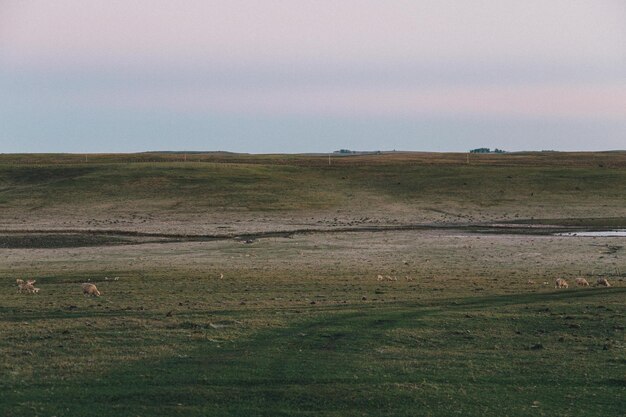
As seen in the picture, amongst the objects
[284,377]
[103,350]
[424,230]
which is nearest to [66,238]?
[424,230]

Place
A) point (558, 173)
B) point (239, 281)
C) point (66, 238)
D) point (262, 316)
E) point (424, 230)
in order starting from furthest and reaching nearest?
point (558, 173) < point (424, 230) < point (66, 238) < point (239, 281) < point (262, 316)

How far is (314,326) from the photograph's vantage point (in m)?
18.3

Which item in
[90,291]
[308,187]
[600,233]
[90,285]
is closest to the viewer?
[90,291]

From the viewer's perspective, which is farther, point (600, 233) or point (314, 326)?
point (600, 233)

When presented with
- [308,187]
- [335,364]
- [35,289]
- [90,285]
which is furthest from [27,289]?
[308,187]

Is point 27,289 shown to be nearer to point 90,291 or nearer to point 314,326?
point 90,291

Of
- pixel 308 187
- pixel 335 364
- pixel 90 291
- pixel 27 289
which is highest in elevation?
pixel 308 187

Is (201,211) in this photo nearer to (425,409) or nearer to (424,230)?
(424,230)

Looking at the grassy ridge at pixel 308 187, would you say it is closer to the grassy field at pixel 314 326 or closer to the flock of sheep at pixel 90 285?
the grassy field at pixel 314 326

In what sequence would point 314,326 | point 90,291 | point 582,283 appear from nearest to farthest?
point 314,326 → point 90,291 → point 582,283

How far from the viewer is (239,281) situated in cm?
2683

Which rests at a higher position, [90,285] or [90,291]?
[90,285]

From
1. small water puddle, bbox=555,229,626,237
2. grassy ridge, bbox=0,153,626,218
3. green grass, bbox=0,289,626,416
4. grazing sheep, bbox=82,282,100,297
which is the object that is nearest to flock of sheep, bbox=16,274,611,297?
grazing sheep, bbox=82,282,100,297

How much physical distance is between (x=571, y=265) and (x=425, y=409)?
22.4 metres
